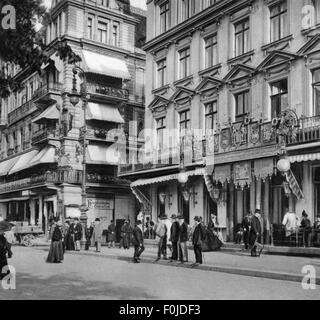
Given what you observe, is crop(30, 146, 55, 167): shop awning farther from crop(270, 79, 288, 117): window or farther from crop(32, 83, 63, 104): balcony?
crop(270, 79, 288, 117): window

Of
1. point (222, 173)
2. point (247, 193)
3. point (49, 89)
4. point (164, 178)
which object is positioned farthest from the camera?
point (49, 89)

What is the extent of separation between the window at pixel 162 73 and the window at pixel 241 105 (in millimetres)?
6566

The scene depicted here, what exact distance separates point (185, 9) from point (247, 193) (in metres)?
11.0

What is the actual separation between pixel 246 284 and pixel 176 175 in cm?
1460

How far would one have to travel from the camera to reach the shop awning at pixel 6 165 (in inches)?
1876

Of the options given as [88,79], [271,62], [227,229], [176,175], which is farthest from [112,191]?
[271,62]

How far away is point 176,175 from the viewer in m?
27.2

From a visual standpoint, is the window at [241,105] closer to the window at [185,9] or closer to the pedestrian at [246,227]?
the pedestrian at [246,227]

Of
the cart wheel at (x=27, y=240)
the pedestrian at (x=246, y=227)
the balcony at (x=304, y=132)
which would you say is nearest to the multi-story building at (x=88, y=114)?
the cart wheel at (x=27, y=240)

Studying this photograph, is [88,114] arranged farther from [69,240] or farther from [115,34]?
[69,240]

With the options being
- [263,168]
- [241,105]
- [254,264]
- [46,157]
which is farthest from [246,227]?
[46,157]

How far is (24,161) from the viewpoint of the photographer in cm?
4491

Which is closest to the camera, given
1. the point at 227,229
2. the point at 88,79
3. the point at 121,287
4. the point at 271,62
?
the point at 121,287
